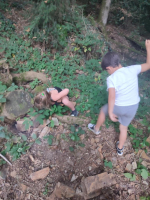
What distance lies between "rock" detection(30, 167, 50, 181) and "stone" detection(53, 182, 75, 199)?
0.96ft

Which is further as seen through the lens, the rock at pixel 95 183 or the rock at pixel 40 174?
the rock at pixel 40 174

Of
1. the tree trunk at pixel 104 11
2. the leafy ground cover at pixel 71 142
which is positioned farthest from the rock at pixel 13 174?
the tree trunk at pixel 104 11

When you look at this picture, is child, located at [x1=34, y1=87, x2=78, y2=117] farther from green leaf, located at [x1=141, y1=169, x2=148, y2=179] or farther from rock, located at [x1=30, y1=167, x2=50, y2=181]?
green leaf, located at [x1=141, y1=169, x2=148, y2=179]

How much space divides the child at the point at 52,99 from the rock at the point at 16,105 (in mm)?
266

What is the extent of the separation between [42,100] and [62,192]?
1637 millimetres

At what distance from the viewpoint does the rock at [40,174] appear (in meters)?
2.28

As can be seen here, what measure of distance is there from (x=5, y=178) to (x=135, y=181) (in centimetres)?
220

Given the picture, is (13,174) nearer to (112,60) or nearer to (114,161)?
(114,161)

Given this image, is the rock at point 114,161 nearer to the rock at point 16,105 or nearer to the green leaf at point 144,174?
the green leaf at point 144,174

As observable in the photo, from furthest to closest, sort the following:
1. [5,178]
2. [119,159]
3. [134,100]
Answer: [119,159] < [5,178] < [134,100]

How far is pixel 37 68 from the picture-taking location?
13.6ft

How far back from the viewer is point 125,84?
1.88 m

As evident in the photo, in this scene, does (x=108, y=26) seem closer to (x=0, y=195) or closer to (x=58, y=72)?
(x=58, y=72)

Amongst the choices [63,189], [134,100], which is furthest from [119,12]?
[63,189]
